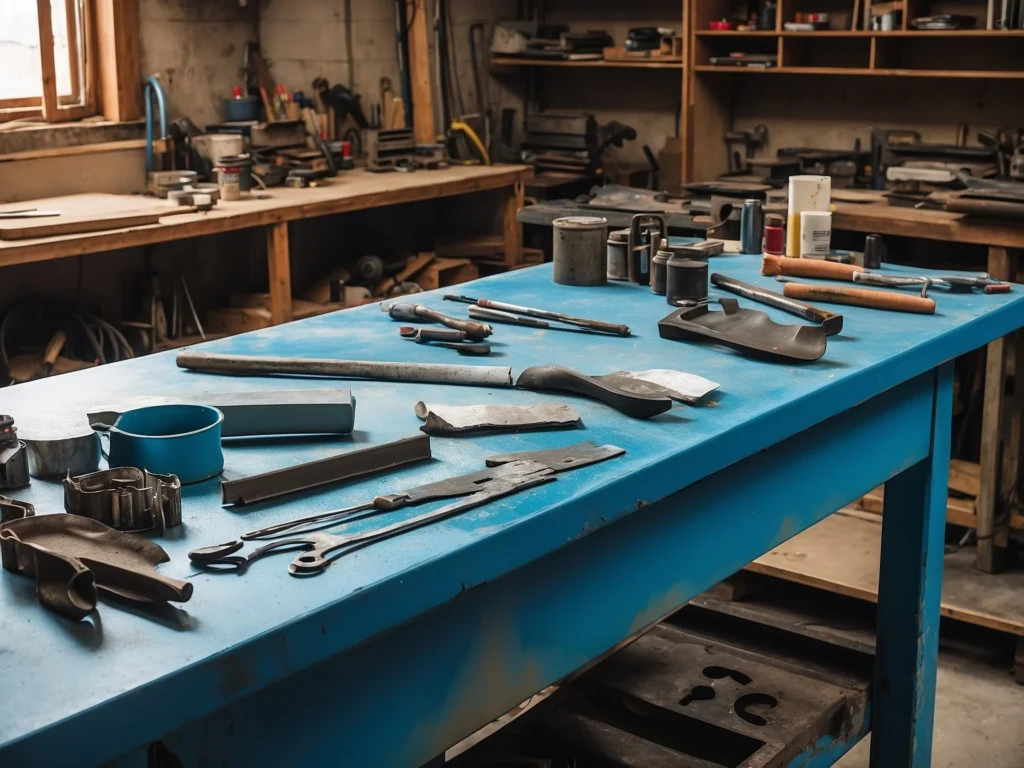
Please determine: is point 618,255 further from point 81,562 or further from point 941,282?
point 81,562

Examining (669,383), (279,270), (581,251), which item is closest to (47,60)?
(279,270)

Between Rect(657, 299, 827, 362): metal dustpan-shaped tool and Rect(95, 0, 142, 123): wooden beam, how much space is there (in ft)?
8.97

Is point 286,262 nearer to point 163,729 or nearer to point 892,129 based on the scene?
A: point 892,129

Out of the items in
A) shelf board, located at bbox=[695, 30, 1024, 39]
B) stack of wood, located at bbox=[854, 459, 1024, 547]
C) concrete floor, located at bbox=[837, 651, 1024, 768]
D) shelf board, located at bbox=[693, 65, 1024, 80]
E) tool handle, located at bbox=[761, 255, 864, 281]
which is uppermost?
shelf board, located at bbox=[695, 30, 1024, 39]

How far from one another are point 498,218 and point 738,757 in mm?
3152

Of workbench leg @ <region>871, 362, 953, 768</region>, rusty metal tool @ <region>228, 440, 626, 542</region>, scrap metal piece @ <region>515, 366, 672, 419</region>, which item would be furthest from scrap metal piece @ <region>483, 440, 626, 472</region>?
workbench leg @ <region>871, 362, 953, 768</region>

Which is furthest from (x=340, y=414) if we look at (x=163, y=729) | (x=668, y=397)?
(x=163, y=729)

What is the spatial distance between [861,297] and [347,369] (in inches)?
35.1

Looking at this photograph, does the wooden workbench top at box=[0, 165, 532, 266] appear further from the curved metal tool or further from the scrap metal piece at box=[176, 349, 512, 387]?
the curved metal tool

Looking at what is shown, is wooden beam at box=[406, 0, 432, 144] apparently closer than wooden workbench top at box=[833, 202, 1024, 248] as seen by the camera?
No

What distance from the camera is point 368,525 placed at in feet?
3.77

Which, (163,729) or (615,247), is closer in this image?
(163,729)

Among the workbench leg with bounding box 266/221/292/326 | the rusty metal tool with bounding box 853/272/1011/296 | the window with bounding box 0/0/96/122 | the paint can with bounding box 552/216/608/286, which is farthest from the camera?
the window with bounding box 0/0/96/122

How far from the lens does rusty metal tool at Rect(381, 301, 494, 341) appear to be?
183 centimetres
